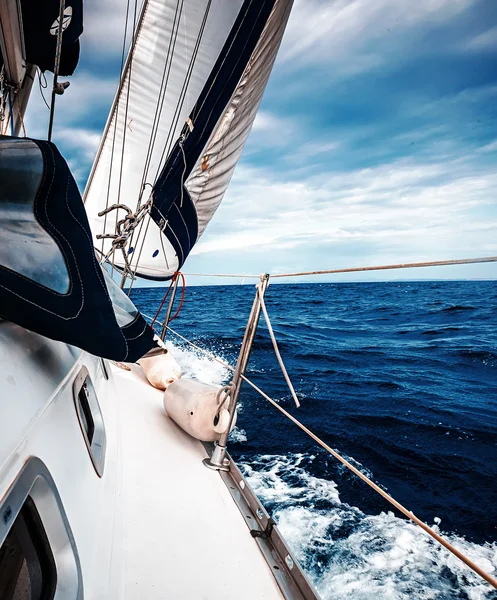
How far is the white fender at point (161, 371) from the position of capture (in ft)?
10.0

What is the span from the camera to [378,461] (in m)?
3.29

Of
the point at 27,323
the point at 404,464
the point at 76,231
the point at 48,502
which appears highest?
the point at 76,231

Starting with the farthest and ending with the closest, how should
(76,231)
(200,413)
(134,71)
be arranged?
1. (134,71)
2. (200,413)
3. (76,231)

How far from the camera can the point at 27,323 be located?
74 centimetres

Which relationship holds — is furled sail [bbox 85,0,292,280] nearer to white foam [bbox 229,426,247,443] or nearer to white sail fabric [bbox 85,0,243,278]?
white sail fabric [bbox 85,0,243,278]

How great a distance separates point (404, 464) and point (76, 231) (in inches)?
135

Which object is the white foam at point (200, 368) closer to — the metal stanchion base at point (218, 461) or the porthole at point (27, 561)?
the metal stanchion base at point (218, 461)

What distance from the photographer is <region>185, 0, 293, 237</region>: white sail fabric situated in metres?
3.37

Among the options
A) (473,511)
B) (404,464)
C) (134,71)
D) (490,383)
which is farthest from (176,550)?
(490,383)

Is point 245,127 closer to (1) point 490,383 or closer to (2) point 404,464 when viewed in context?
(2) point 404,464

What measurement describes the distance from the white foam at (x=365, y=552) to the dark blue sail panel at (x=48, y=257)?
197 centimetres

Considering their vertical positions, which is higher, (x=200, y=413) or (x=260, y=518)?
(x=200, y=413)

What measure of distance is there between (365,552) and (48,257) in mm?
2449

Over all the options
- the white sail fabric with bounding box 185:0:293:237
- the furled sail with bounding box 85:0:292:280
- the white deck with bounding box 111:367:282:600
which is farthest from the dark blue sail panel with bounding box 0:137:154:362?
the white sail fabric with bounding box 185:0:293:237
